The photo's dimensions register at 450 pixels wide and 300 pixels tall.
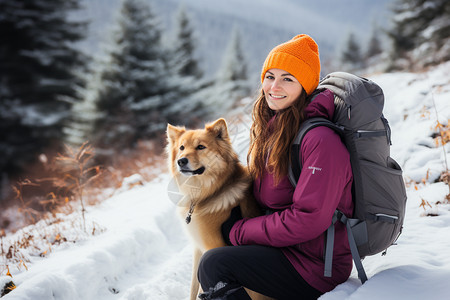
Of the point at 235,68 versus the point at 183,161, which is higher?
the point at 235,68

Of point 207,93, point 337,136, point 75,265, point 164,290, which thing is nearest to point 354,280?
point 337,136

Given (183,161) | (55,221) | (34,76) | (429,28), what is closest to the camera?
(183,161)

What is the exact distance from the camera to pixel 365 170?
5.80 feet

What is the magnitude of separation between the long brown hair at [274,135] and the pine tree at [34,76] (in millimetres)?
11363

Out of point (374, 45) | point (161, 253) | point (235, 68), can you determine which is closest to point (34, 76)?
point (161, 253)

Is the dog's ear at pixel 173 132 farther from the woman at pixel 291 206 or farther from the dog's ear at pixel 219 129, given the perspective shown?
the woman at pixel 291 206

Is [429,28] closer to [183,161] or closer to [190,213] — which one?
[183,161]

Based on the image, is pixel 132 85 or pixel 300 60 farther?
pixel 132 85

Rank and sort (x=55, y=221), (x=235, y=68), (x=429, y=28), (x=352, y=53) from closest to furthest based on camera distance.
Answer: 1. (x=55, y=221)
2. (x=429, y=28)
3. (x=235, y=68)
4. (x=352, y=53)

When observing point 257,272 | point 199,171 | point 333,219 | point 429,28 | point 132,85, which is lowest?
point 257,272

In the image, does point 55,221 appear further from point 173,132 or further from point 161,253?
point 173,132

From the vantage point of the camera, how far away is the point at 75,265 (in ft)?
9.68

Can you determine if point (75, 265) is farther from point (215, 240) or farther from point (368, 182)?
point (368, 182)

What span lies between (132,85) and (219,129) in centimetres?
928
